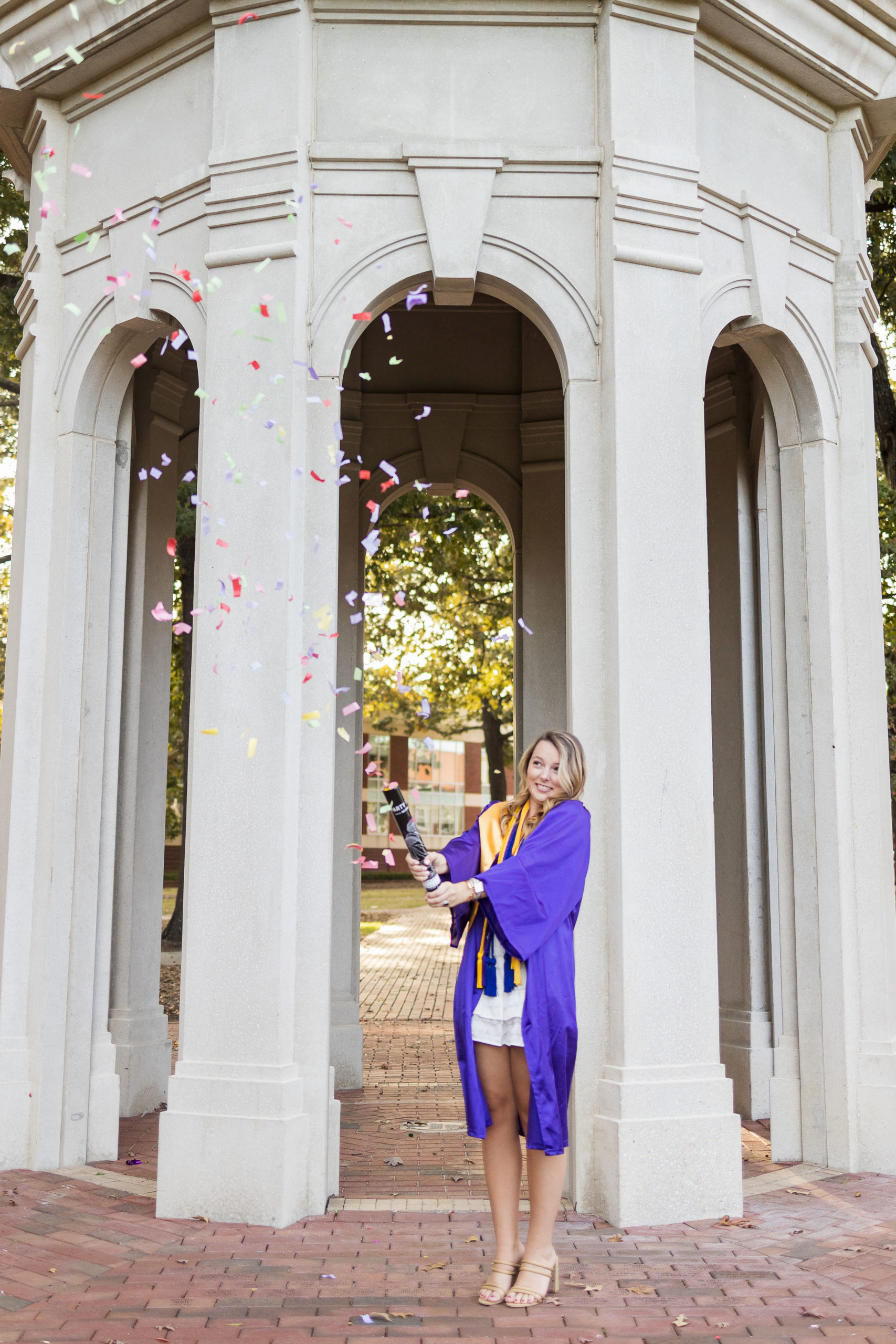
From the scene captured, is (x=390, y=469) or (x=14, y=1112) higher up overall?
(x=390, y=469)

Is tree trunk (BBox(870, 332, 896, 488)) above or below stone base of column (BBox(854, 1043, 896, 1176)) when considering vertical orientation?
above

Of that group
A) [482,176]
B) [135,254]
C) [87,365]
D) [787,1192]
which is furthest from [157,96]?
[787,1192]

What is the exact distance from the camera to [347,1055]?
854 centimetres

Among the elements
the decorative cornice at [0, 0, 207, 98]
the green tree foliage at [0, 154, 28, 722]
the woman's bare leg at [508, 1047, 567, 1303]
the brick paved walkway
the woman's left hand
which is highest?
the green tree foliage at [0, 154, 28, 722]

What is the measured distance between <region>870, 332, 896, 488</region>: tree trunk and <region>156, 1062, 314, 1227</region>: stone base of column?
9.06 meters

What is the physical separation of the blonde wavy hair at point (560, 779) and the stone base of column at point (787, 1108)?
10.2ft

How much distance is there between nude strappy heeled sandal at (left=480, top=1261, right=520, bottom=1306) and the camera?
162 inches

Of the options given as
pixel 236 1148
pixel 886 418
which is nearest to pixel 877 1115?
pixel 236 1148

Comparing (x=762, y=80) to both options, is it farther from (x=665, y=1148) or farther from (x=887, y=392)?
(x=665, y=1148)

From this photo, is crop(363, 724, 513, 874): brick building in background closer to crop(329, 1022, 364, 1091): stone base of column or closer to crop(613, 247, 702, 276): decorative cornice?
crop(329, 1022, 364, 1091): stone base of column

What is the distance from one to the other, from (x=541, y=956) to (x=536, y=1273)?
1131 millimetres

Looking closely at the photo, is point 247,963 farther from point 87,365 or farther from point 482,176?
point 482,176

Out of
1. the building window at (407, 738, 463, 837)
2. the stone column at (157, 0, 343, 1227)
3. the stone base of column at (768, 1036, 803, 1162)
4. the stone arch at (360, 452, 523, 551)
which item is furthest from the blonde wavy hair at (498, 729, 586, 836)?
the building window at (407, 738, 463, 837)

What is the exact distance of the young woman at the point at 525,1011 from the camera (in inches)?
158
